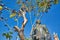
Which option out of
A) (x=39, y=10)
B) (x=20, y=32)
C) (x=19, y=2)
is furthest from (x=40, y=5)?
(x=20, y=32)

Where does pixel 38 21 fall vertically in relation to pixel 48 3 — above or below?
below

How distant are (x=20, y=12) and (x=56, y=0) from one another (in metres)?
2.58

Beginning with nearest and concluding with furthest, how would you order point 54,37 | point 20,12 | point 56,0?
point 20,12 → point 56,0 → point 54,37

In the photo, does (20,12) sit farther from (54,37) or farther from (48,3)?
(54,37)

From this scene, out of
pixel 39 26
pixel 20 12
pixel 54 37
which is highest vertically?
pixel 20 12

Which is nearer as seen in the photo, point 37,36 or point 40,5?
point 40,5

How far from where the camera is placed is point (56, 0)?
12.5m

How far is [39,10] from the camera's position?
1448 cm

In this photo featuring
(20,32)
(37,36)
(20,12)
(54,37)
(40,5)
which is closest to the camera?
(20,32)

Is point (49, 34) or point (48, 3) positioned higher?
point (48, 3)

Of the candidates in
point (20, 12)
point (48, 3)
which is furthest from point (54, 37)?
point (20, 12)

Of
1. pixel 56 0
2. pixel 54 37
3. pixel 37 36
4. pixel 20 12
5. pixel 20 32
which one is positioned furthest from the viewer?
pixel 54 37

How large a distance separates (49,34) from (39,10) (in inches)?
101

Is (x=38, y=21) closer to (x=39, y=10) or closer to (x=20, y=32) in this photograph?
(x=39, y=10)
